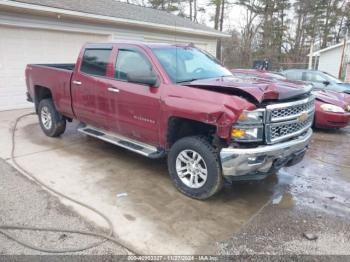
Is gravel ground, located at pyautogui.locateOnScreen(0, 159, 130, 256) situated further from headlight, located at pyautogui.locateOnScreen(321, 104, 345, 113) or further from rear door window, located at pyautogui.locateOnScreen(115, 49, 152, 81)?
headlight, located at pyautogui.locateOnScreen(321, 104, 345, 113)

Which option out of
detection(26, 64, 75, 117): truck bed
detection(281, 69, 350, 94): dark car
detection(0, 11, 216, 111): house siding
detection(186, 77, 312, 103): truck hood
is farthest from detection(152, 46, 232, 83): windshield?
detection(281, 69, 350, 94): dark car

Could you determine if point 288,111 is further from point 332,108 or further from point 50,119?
point 50,119

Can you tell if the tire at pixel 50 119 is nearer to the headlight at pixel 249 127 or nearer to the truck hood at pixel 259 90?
the truck hood at pixel 259 90

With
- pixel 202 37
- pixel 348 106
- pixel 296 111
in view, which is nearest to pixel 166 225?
pixel 296 111

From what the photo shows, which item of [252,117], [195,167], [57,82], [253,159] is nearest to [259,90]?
[252,117]

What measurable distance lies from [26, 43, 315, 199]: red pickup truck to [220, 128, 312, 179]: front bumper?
0.01 m

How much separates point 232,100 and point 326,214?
1828 mm

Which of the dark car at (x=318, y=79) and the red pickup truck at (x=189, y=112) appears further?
the dark car at (x=318, y=79)

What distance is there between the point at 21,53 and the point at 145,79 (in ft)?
23.0

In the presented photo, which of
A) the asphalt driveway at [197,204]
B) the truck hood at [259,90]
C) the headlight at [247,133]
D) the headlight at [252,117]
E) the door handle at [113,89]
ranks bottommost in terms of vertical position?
the asphalt driveway at [197,204]

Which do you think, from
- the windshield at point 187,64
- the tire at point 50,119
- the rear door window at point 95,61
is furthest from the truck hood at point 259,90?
the tire at point 50,119

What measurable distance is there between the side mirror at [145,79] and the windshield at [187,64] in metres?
0.21

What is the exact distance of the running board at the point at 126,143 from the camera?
14.3 ft

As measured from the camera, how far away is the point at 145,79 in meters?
4.08
